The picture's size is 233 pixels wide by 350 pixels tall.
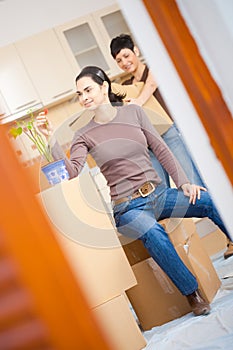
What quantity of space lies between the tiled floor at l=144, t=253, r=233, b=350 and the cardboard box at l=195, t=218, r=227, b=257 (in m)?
0.93

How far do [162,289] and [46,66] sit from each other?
2.23 m

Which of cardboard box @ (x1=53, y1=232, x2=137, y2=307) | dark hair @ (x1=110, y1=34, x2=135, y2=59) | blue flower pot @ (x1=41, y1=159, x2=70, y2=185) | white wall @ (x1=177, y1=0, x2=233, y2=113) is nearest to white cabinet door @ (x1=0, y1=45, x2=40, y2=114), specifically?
dark hair @ (x1=110, y1=34, x2=135, y2=59)

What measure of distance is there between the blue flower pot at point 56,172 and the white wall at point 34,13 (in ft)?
1.94

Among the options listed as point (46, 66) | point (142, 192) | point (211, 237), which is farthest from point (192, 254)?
point (46, 66)

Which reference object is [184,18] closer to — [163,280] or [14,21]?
[14,21]

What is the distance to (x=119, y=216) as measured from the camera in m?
1.95

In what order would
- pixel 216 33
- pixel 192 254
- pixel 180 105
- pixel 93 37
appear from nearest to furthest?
pixel 216 33 < pixel 180 105 < pixel 192 254 < pixel 93 37

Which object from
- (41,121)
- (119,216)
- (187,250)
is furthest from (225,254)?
(41,121)

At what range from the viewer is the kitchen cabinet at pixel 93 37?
3666mm

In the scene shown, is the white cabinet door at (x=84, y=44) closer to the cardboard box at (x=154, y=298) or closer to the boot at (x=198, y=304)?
the cardboard box at (x=154, y=298)

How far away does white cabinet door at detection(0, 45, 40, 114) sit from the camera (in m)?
3.59

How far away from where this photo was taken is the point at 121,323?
1.75m

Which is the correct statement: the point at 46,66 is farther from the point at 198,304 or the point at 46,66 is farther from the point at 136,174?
the point at 198,304

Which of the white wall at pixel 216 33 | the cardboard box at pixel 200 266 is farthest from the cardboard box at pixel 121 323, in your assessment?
the white wall at pixel 216 33
